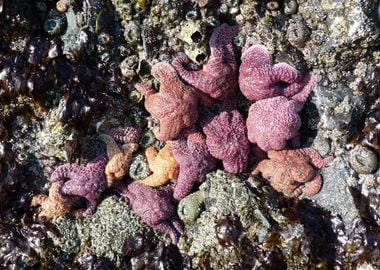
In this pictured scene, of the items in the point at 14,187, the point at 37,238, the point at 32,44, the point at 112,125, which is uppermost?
the point at 32,44

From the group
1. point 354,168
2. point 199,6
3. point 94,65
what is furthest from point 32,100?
point 354,168

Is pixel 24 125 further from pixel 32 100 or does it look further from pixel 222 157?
pixel 222 157

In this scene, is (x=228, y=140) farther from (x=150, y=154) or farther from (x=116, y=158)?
(x=116, y=158)

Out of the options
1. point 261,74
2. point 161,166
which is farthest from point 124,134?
point 261,74

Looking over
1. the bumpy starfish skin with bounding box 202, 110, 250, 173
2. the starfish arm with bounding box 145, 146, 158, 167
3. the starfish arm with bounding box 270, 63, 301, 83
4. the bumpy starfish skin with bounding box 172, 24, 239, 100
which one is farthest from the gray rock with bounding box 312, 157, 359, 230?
the starfish arm with bounding box 145, 146, 158, 167

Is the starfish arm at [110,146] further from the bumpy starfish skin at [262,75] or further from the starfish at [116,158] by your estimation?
the bumpy starfish skin at [262,75]

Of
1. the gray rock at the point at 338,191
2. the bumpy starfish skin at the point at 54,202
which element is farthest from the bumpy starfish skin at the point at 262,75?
the bumpy starfish skin at the point at 54,202
